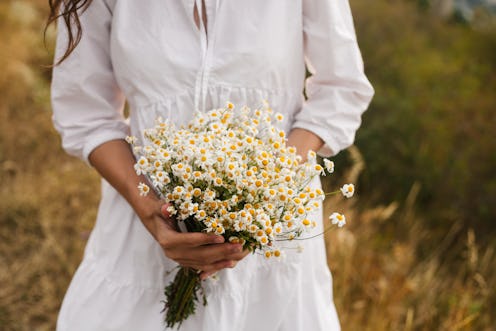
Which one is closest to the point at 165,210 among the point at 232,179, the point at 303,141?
the point at 232,179

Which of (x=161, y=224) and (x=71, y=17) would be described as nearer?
(x=161, y=224)

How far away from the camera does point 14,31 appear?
6.54 m

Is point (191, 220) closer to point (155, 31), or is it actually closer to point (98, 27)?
point (155, 31)

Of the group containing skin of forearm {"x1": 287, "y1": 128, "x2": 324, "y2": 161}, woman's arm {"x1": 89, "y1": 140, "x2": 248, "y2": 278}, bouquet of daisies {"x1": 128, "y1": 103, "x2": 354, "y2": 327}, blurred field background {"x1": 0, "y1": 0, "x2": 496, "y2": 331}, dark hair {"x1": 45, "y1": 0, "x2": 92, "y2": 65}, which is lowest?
blurred field background {"x1": 0, "y1": 0, "x2": 496, "y2": 331}

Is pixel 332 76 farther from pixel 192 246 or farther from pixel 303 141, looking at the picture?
pixel 192 246

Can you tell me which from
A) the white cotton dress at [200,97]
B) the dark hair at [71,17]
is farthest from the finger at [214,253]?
the dark hair at [71,17]

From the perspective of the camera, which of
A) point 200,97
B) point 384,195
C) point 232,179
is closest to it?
point 232,179

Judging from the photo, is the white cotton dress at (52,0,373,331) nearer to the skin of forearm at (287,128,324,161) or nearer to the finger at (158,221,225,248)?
the skin of forearm at (287,128,324,161)

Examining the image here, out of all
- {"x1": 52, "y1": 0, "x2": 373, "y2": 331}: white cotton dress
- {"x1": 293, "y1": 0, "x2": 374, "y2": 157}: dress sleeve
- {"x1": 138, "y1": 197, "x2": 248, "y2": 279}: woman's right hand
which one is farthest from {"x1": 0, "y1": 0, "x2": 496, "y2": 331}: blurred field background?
{"x1": 293, "y1": 0, "x2": 374, "y2": 157}: dress sleeve

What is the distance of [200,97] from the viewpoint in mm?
1524

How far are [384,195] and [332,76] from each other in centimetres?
352

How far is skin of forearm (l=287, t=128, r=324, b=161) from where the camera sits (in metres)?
1.59

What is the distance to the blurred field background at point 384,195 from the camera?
10.8ft

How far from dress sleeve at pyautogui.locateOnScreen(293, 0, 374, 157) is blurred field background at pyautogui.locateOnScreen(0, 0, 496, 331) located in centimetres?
117
